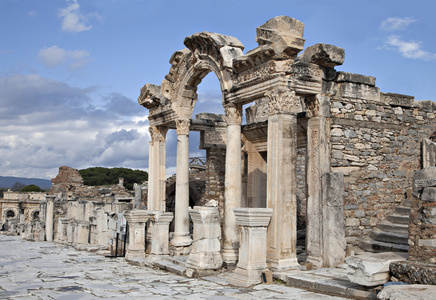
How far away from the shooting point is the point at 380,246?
10.3 m

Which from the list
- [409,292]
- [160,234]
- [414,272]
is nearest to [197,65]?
[160,234]

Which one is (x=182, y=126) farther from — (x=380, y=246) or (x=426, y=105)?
(x=426, y=105)

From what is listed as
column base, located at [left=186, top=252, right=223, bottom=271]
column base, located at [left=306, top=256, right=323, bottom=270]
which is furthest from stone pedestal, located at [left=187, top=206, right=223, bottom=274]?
column base, located at [left=306, top=256, right=323, bottom=270]

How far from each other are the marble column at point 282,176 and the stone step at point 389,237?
2.38 metres

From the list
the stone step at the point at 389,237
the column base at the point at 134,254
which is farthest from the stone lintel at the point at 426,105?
the column base at the point at 134,254

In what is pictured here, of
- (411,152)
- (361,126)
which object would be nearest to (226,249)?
(361,126)

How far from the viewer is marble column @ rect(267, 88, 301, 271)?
9.54 metres

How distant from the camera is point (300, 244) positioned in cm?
1370

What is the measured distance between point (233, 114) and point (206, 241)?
3.23m

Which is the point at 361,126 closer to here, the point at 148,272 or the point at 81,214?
the point at 148,272

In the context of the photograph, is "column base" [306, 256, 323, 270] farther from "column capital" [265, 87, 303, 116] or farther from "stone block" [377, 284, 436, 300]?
"stone block" [377, 284, 436, 300]

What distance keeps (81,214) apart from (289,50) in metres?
14.5

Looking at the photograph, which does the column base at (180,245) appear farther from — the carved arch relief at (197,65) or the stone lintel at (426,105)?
the stone lintel at (426,105)

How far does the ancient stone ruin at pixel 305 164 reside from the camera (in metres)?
9.48
